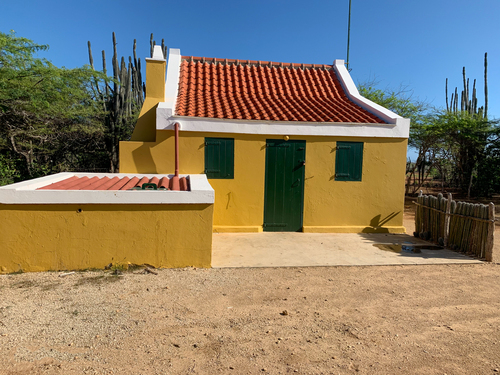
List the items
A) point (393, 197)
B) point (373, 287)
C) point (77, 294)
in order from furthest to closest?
point (393, 197) → point (373, 287) → point (77, 294)

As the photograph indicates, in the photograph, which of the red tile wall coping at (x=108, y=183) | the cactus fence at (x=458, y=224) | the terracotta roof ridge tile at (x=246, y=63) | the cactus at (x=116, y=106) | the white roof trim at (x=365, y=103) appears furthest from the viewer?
the cactus at (x=116, y=106)

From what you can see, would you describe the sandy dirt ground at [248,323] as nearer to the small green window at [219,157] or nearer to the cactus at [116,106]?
the small green window at [219,157]

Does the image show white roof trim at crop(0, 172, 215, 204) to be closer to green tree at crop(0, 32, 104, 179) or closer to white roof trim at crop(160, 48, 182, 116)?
white roof trim at crop(160, 48, 182, 116)

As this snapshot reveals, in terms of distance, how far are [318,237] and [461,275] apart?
293 cm

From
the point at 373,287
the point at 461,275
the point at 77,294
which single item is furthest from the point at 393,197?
the point at 77,294

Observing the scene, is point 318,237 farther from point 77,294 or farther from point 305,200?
point 77,294

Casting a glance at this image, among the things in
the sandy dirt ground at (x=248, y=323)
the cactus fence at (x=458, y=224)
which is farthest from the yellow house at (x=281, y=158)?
the sandy dirt ground at (x=248, y=323)

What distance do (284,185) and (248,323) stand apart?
4612 millimetres

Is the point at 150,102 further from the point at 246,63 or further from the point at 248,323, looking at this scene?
the point at 248,323

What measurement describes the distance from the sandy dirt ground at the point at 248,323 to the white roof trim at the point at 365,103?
4017 millimetres

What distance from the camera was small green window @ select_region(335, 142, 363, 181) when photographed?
7.86 meters

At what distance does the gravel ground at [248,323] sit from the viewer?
284 cm

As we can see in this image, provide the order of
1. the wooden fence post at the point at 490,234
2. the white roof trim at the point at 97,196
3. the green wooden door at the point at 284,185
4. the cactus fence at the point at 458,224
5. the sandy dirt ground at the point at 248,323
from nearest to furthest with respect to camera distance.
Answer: the sandy dirt ground at the point at 248,323
the white roof trim at the point at 97,196
the wooden fence post at the point at 490,234
the cactus fence at the point at 458,224
the green wooden door at the point at 284,185

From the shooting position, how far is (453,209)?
656cm
